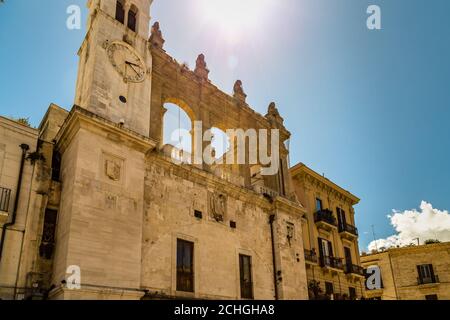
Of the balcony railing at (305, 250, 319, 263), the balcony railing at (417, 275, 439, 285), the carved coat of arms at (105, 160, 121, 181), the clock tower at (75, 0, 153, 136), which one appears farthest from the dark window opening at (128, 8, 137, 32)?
the balcony railing at (417, 275, 439, 285)

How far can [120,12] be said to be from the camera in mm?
19219

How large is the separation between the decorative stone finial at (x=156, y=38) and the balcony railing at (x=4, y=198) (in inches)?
377

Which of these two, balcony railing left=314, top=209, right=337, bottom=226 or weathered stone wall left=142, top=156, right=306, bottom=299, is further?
balcony railing left=314, top=209, right=337, bottom=226

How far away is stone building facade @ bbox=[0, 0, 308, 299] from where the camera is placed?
13.3 meters

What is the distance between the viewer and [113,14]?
18469mm

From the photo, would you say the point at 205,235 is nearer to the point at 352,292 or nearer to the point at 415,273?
the point at 352,292

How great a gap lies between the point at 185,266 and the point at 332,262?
1367cm

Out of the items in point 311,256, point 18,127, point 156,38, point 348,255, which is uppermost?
point 156,38

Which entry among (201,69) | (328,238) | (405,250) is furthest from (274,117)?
(405,250)

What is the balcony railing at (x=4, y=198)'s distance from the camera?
13.4m

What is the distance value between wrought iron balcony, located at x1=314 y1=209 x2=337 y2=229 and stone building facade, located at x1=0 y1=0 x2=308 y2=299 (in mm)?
6036

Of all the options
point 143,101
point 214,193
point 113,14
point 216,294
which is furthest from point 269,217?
point 113,14

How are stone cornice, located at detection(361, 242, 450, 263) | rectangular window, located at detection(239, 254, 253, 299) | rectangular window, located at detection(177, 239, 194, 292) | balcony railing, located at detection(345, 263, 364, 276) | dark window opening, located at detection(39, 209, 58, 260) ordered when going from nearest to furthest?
1. dark window opening, located at detection(39, 209, 58, 260)
2. rectangular window, located at detection(177, 239, 194, 292)
3. rectangular window, located at detection(239, 254, 253, 299)
4. balcony railing, located at detection(345, 263, 364, 276)
5. stone cornice, located at detection(361, 242, 450, 263)

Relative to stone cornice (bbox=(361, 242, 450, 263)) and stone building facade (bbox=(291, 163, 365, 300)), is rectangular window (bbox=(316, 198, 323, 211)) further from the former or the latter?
stone cornice (bbox=(361, 242, 450, 263))
